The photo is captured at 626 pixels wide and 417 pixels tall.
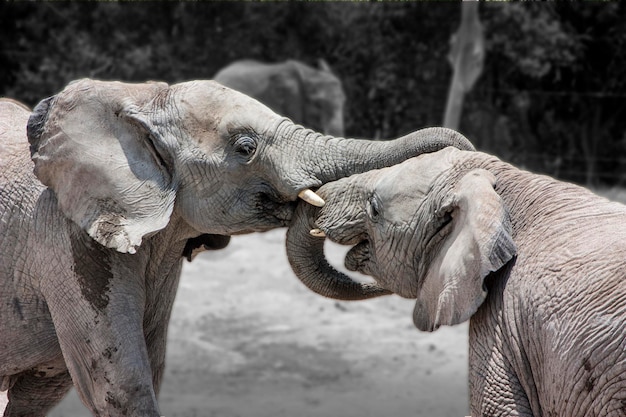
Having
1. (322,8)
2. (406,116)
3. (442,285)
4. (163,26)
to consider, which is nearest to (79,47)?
(163,26)

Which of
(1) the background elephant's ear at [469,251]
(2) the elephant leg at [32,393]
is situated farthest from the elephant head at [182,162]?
(2) the elephant leg at [32,393]

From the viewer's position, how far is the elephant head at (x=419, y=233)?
344 centimetres

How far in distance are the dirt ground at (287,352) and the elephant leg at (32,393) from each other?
132 inches

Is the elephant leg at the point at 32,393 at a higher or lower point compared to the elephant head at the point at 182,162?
lower

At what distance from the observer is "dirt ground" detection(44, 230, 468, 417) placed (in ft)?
27.9

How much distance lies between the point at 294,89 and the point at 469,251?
10.6 m

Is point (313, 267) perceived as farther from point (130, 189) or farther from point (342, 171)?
point (130, 189)

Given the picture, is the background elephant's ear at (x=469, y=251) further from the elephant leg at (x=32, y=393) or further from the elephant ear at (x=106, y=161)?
the elephant leg at (x=32, y=393)

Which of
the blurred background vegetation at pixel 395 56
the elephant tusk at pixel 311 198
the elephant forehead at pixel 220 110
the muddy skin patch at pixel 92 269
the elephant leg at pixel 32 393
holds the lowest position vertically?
the blurred background vegetation at pixel 395 56

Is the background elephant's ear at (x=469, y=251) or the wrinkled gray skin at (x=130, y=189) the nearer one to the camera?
the background elephant's ear at (x=469, y=251)

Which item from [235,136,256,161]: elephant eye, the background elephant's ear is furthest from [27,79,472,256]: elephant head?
the background elephant's ear

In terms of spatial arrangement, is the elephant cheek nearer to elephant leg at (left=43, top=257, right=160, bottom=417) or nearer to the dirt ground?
elephant leg at (left=43, top=257, right=160, bottom=417)

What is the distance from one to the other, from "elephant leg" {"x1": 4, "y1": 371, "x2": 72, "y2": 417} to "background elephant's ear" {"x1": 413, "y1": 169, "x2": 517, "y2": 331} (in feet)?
6.27

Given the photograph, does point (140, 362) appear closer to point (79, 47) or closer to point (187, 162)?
point (187, 162)
